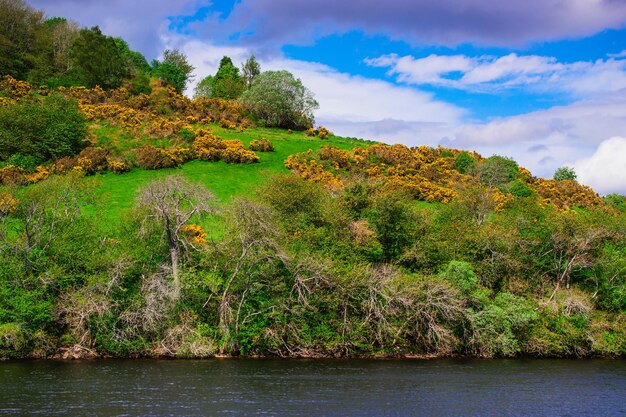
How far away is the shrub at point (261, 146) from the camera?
102 m

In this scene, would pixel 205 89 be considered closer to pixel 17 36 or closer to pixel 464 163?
pixel 17 36

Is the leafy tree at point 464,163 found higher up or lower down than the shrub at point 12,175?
higher up

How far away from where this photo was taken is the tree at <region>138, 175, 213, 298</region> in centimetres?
5097

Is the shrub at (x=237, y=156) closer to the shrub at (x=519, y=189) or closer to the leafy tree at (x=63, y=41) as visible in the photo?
the shrub at (x=519, y=189)

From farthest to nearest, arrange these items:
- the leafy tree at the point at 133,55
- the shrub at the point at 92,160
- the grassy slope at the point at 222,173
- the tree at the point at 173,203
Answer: the leafy tree at the point at 133,55 < the shrub at the point at 92,160 < the grassy slope at the point at 222,173 < the tree at the point at 173,203

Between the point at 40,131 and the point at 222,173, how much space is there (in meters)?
28.1

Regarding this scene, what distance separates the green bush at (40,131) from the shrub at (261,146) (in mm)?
26912

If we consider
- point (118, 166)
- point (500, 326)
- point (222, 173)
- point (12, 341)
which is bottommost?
point (12, 341)

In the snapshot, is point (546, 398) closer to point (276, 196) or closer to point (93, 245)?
point (276, 196)

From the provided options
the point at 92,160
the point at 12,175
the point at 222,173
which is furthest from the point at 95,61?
the point at 222,173

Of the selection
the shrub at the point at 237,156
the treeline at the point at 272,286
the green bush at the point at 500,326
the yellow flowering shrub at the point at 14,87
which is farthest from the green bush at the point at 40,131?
the green bush at the point at 500,326

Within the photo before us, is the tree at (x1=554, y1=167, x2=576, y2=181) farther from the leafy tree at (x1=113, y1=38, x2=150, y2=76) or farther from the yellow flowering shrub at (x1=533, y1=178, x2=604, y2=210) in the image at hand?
the leafy tree at (x1=113, y1=38, x2=150, y2=76)

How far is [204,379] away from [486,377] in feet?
63.8

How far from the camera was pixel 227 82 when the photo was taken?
509 ft
